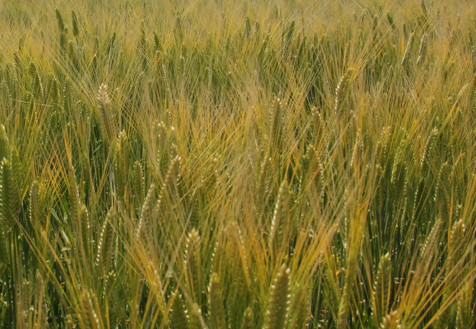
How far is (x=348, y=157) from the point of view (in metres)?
1.11

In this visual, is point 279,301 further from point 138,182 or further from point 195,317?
point 138,182

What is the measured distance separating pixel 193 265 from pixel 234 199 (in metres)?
0.13

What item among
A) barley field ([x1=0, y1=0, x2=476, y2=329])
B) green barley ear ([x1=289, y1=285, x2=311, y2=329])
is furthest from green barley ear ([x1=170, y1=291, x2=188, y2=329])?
green barley ear ([x1=289, y1=285, x2=311, y2=329])

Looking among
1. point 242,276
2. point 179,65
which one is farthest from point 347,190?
point 179,65

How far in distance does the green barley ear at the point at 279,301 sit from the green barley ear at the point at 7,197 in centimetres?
42

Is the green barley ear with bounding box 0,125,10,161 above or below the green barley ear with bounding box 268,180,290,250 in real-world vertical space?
below

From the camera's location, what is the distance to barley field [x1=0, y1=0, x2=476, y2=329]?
69 cm

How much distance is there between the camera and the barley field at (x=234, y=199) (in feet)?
2.26

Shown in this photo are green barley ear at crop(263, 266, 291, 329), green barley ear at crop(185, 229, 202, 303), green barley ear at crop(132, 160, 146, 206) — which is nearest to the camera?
green barley ear at crop(263, 266, 291, 329)

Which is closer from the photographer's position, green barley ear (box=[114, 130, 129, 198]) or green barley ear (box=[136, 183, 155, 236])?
green barley ear (box=[136, 183, 155, 236])

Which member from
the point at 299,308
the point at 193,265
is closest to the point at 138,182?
the point at 193,265

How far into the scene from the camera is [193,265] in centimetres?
68

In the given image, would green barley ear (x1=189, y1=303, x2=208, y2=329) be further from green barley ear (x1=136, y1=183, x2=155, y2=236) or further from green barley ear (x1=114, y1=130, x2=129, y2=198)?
green barley ear (x1=114, y1=130, x2=129, y2=198)

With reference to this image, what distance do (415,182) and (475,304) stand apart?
0.30m
